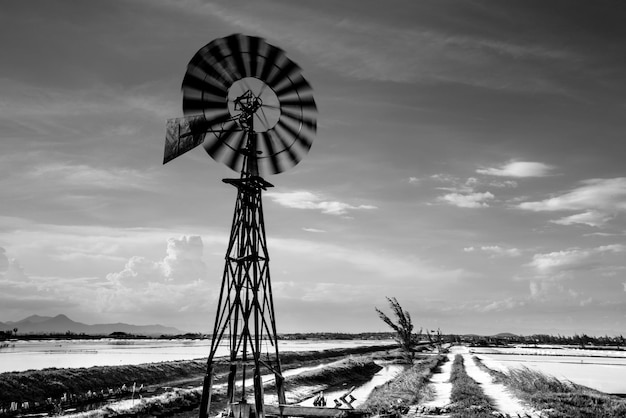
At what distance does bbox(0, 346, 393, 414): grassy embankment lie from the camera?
25.8 metres

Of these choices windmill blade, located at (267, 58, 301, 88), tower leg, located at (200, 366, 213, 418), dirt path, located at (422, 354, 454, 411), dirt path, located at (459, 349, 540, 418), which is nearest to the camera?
tower leg, located at (200, 366, 213, 418)

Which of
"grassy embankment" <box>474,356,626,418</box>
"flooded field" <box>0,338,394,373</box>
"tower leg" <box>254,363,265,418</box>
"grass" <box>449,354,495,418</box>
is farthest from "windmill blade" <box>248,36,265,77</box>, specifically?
"flooded field" <box>0,338,394,373</box>

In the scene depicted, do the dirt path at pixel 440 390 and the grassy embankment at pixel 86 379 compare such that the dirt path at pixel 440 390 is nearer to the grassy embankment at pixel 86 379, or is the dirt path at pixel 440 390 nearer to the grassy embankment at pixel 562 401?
the grassy embankment at pixel 562 401

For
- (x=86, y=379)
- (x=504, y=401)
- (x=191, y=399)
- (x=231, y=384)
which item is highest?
(x=231, y=384)

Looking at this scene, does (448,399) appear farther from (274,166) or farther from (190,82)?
(190,82)

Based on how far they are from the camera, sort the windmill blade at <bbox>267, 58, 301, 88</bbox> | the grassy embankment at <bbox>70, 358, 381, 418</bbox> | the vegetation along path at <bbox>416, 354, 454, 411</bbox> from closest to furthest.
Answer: the windmill blade at <bbox>267, 58, 301, 88</bbox>
the grassy embankment at <bbox>70, 358, 381, 418</bbox>
the vegetation along path at <bbox>416, 354, 454, 411</bbox>

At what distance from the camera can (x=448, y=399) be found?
26.0 m

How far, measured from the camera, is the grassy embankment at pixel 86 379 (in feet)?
84.7

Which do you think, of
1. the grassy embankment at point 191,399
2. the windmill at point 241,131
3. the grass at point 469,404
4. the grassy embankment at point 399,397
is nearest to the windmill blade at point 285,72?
the windmill at point 241,131

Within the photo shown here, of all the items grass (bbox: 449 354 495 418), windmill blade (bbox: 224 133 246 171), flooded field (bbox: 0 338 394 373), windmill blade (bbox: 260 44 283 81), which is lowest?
grass (bbox: 449 354 495 418)

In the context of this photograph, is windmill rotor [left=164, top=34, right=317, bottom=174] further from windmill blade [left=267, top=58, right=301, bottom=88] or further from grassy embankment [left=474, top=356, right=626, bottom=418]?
grassy embankment [left=474, top=356, right=626, bottom=418]

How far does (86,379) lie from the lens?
30719 mm

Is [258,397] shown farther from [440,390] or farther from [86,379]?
[86,379]

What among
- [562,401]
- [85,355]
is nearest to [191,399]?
[562,401]
